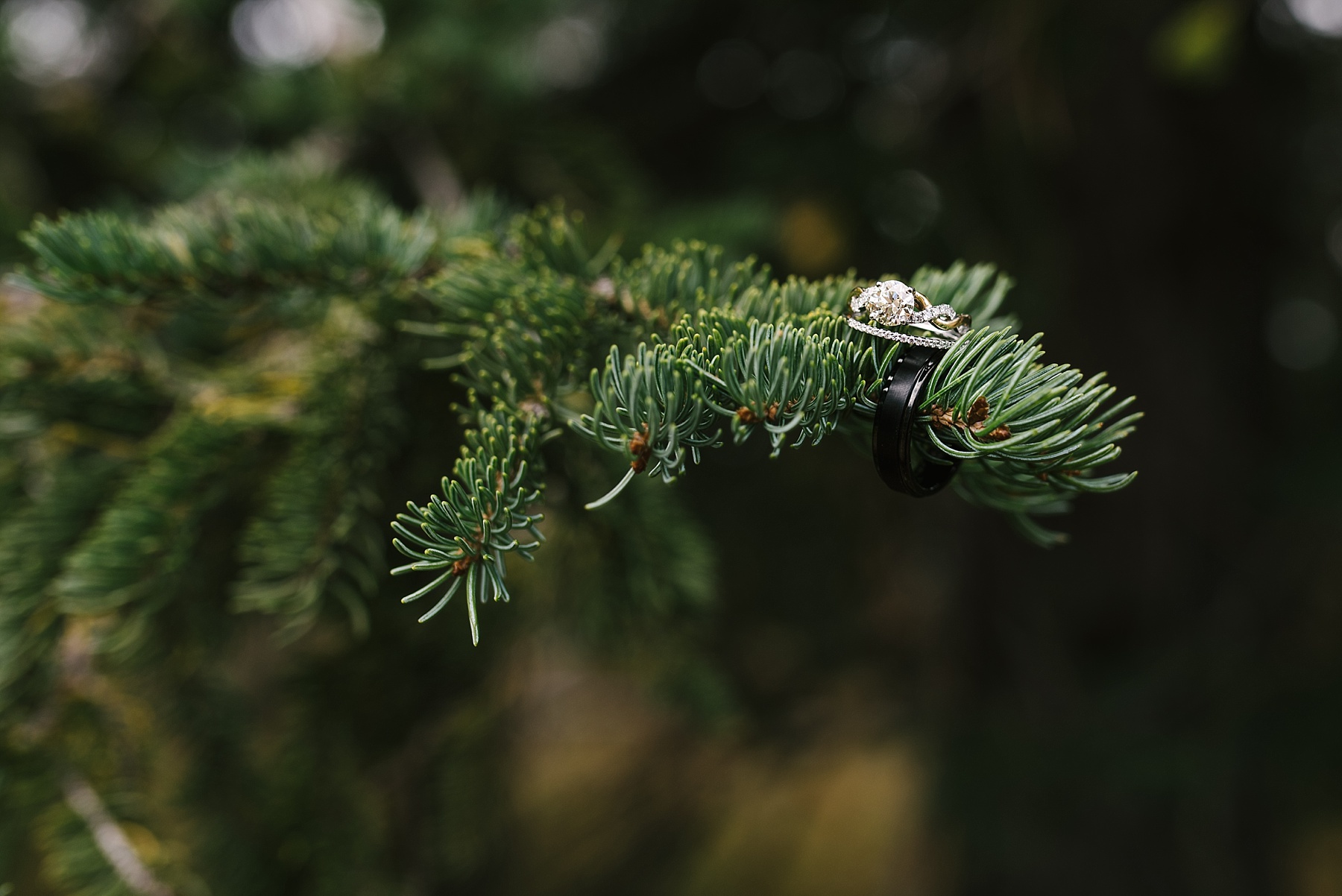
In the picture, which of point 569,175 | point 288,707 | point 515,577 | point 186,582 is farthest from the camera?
point 569,175

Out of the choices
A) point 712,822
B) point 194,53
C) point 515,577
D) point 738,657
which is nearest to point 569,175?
point 515,577

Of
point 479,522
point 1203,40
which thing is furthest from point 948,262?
point 479,522

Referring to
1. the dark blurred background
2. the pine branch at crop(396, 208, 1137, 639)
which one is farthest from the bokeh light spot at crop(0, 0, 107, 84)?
the pine branch at crop(396, 208, 1137, 639)

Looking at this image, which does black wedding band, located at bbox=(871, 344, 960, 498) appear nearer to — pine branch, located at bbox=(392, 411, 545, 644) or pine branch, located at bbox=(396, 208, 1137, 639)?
pine branch, located at bbox=(396, 208, 1137, 639)

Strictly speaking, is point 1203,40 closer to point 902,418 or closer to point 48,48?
point 902,418

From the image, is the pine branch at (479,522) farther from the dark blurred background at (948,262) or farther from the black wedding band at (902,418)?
the dark blurred background at (948,262)

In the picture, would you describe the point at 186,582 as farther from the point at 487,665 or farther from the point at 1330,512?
the point at 1330,512

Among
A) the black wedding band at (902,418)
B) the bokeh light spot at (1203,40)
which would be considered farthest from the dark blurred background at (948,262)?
the black wedding band at (902,418)
